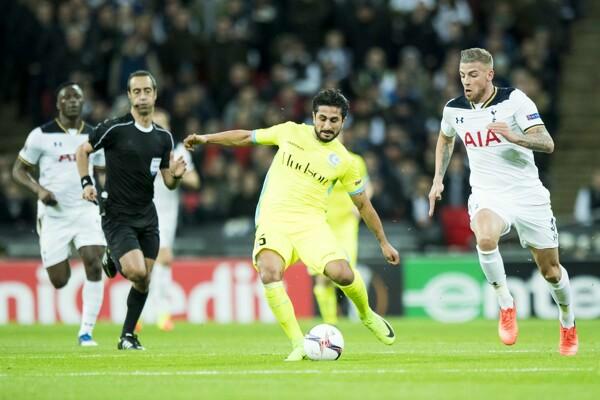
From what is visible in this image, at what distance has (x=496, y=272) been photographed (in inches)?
439

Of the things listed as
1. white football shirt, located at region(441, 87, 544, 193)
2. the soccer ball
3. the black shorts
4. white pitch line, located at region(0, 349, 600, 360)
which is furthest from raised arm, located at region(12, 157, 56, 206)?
white football shirt, located at region(441, 87, 544, 193)

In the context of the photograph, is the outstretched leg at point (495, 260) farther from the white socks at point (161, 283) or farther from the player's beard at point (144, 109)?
the white socks at point (161, 283)

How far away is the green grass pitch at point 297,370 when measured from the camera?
8.41 m

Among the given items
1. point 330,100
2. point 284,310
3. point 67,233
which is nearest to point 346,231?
point 67,233

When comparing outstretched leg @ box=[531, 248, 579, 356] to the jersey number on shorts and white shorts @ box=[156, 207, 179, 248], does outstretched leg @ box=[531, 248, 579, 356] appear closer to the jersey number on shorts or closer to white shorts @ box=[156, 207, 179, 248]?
the jersey number on shorts

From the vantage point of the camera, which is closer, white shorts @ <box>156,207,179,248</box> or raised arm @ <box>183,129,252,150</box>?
raised arm @ <box>183,129,252,150</box>

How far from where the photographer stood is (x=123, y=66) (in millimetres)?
22172

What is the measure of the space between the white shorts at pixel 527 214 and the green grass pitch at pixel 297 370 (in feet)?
3.23

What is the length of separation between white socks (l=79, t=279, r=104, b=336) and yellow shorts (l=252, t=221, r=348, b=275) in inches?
124

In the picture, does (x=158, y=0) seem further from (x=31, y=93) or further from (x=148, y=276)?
(x=148, y=276)

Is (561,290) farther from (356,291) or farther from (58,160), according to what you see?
(58,160)

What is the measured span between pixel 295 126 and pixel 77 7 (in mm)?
12350

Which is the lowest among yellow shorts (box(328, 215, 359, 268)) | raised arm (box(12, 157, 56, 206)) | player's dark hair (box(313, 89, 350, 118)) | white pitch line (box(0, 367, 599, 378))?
white pitch line (box(0, 367, 599, 378))

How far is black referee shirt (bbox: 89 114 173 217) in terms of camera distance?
1259 cm
